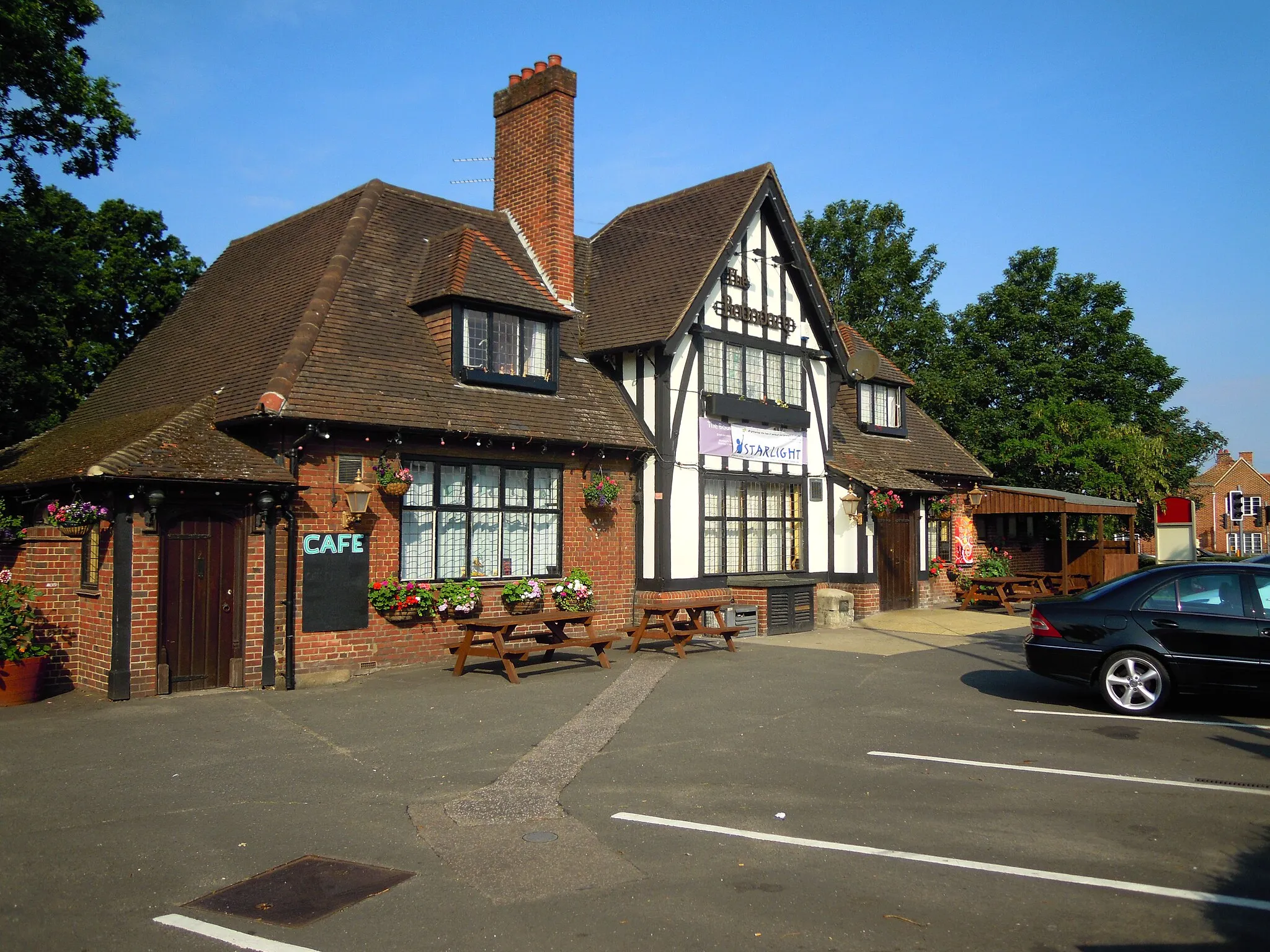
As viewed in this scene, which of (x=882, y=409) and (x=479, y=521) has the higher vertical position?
(x=882, y=409)

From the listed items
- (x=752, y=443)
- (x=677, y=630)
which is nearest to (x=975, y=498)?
(x=752, y=443)

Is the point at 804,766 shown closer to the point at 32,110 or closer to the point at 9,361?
the point at 9,361

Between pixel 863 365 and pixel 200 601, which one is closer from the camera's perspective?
pixel 200 601

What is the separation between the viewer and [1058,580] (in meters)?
26.6

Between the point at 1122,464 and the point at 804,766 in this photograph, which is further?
the point at 1122,464

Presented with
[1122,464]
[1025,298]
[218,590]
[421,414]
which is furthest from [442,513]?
[1025,298]

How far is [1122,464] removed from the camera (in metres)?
33.1

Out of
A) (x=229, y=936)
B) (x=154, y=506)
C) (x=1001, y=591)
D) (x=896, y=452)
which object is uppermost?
(x=896, y=452)

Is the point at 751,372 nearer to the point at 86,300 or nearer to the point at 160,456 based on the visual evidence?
the point at 160,456

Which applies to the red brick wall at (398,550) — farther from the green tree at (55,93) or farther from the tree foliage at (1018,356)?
the tree foliage at (1018,356)

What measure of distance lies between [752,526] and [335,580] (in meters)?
8.83

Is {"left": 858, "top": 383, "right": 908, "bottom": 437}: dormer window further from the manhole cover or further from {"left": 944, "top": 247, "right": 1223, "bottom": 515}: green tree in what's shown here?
the manhole cover

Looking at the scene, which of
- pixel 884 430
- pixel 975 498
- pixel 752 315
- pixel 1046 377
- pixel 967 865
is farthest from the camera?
pixel 1046 377

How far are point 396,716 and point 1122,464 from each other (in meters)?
29.0
